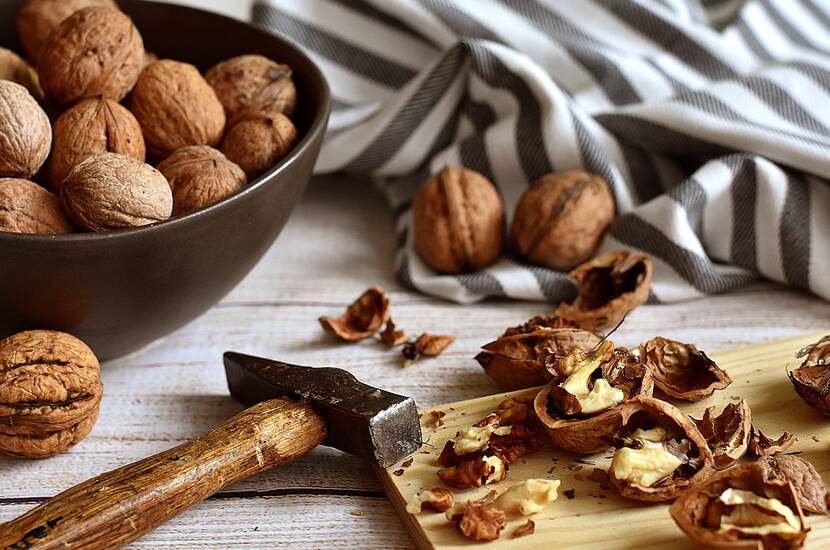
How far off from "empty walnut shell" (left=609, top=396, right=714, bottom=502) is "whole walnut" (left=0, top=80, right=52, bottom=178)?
0.83 m

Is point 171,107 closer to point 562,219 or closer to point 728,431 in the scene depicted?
point 562,219

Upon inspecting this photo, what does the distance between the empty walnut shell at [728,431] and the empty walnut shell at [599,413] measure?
9cm

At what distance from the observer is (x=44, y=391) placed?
107cm

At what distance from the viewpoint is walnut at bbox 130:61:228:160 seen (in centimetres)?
131

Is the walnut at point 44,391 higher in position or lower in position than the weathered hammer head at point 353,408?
lower

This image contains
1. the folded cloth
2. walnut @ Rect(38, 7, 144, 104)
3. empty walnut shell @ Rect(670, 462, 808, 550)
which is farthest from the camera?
the folded cloth

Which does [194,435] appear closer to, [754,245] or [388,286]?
[388,286]

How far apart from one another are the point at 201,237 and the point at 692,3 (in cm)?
134

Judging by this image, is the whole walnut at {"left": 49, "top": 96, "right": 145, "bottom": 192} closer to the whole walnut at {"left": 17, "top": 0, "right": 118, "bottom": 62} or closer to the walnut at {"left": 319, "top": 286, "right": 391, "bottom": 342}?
the whole walnut at {"left": 17, "top": 0, "right": 118, "bottom": 62}

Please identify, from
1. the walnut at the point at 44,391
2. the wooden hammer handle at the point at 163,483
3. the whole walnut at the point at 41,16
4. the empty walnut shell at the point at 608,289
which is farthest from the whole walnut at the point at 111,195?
the empty walnut shell at the point at 608,289

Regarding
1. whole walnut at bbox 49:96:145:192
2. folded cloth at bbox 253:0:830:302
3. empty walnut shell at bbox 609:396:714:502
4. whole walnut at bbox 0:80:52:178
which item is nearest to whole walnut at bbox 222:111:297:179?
whole walnut at bbox 49:96:145:192

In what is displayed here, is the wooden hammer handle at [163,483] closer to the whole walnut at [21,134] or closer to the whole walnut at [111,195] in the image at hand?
the whole walnut at [111,195]

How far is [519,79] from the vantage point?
1.70 metres

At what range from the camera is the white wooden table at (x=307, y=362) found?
1.05 metres
